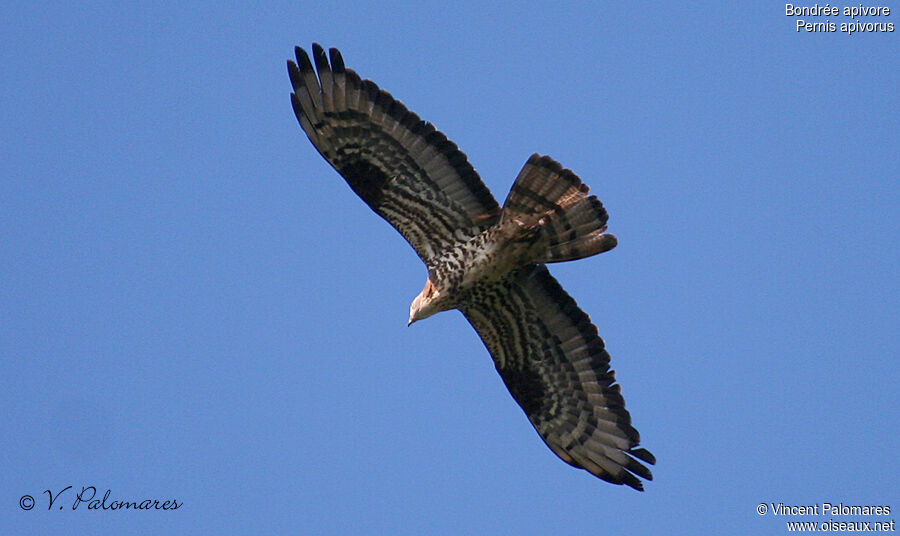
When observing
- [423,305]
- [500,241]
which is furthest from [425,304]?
[500,241]

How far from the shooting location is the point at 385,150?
10305 mm

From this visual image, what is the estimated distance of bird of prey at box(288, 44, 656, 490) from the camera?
10.0 m

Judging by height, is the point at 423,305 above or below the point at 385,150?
below

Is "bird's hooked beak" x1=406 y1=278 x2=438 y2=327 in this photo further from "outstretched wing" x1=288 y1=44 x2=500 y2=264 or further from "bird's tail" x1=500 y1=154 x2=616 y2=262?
"bird's tail" x1=500 y1=154 x2=616 y2=262

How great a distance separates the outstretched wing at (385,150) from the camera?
1019 centimetres

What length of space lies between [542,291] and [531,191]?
1.21 metres

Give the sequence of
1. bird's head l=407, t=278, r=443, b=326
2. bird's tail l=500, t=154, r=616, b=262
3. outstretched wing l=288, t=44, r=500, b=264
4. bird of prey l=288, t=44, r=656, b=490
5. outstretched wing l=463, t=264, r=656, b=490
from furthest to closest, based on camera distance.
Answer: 1. outstretched wing l=463, t=264, r=656, b=490
2. bird's head l=407, t=278, r=443, b=326
3. outstretched wing l=288, t=44, r=500, b=264
4. bird of prey l=288, t=44, r=656, b=490
5. bird's tail l=500, t=154, r=616, b=262

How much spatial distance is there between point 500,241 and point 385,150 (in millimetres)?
1289

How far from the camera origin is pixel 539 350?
36.3 feet

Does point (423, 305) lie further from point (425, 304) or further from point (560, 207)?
point (560, 207)

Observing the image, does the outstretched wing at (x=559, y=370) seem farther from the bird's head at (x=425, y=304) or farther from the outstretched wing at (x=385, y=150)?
the outstretched wing at (x=385, y=150)

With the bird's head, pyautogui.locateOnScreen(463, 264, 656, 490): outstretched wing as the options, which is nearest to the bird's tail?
pyautogui.locateOnScreen(463, 264, 656, 490): outstretched wing

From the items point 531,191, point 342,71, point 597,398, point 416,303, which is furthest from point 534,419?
point 342,71

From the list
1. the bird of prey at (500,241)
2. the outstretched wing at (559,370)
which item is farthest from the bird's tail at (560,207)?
the outstretched wing at (559,370)
